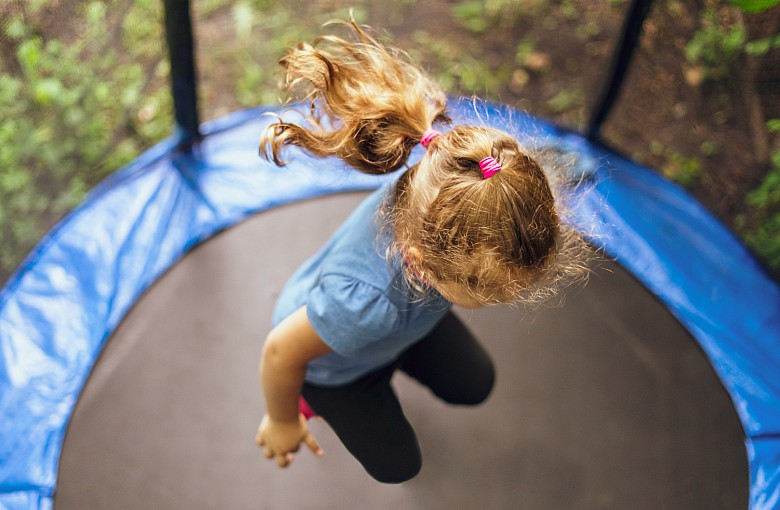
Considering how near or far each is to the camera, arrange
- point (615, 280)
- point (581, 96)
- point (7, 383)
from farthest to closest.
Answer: point (581, 96) → point (615, 280) → point (7, 383)

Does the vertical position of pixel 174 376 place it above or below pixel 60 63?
below

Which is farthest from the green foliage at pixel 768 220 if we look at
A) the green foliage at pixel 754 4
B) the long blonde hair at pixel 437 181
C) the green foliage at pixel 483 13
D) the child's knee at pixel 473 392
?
the green foliage at pixel 483 13

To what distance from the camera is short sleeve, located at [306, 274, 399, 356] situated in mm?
824

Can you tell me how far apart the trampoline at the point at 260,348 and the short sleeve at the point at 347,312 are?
0.23 meters

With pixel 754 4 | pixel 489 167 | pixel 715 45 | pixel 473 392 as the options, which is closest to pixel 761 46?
pixel 715 45

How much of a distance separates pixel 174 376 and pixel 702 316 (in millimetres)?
1053

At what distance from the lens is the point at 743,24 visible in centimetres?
147

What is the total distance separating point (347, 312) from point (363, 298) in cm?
3

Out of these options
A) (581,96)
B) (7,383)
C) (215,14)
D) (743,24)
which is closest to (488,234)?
(7,383)

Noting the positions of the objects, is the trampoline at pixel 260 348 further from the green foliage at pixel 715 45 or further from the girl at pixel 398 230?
the green foliage at pixel 715 45

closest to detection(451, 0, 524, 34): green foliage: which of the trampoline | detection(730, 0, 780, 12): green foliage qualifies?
the trampoline

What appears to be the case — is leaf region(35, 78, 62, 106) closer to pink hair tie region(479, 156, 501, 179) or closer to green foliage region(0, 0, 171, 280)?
green foliage region(0, 0, 171, 280)

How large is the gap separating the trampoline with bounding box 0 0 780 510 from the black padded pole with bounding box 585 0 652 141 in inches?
5.3

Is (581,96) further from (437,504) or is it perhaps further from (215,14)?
(437,504)
